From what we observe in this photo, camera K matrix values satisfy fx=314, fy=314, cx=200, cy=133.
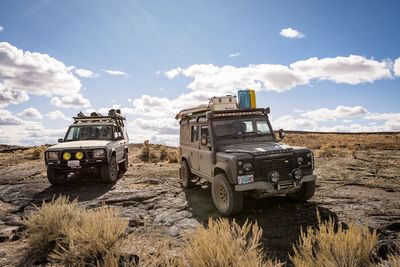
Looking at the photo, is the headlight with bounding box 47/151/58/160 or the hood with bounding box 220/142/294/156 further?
the headlight with bounding box 47/151/58/160

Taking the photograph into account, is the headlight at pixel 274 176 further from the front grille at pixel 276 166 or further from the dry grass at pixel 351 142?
the dry grass at pixel 351 142

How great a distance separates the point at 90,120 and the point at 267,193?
322 inches

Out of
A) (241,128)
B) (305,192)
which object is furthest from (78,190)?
(305,192)

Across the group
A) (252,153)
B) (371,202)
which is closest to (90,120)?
(252,153)

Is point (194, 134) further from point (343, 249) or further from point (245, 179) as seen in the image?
point (343, 249)

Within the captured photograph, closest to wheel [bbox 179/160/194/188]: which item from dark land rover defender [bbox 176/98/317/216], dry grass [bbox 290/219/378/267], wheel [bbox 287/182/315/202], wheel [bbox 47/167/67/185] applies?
dark land rover defender [bbox 176/98/317/216]

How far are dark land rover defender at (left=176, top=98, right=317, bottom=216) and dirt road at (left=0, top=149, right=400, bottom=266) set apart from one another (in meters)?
0.49

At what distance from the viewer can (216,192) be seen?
6469 mm

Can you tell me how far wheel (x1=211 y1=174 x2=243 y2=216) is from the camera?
5.95 meters

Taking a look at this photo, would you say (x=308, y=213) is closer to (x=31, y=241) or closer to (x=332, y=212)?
(x=332, y=212)

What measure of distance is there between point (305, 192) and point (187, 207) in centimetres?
261

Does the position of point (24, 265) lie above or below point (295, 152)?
below

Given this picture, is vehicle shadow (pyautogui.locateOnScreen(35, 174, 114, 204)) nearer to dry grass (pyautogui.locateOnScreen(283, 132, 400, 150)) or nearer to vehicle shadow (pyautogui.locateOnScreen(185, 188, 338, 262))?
vehicle shadow (pyautogui.locateOnScreen(185, 188, 338, 262))

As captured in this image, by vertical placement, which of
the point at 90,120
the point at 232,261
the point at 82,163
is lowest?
the point at 232,261
